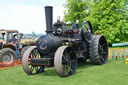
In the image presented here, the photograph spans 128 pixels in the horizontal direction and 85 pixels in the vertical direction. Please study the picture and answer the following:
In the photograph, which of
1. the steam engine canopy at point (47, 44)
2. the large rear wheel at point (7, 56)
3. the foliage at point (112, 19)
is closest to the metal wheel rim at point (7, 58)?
the large rear wheel at point (7, 56)

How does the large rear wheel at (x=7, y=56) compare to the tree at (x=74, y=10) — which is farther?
the tree at (x=74, y=10)

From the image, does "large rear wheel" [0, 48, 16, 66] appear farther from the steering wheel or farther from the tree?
the tree

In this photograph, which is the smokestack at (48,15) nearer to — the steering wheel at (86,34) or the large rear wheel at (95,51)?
the steering wheel at (86,34)

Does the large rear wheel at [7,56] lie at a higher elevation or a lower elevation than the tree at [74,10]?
lower

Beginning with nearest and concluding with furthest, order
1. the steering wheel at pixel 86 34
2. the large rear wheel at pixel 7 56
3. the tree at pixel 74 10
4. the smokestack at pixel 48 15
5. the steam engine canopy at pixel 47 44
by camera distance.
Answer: the steam engine canopy at pixel 47 44 < the smokestack at pixel 48 15 < the steering wheel at pixel 86 34 < the large rear wheel at pixel 7 56 < the tree at pixel 74 10

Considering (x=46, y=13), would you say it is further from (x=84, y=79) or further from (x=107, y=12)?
(x=107, y=12)

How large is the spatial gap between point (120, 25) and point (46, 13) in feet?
54.0

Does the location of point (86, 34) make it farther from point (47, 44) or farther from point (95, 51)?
point (47, 44)

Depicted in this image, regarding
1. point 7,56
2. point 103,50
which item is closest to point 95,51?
point 103,50

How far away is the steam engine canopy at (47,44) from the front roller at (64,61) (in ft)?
1.28

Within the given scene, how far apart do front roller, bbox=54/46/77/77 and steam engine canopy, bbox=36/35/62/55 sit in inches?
15.4

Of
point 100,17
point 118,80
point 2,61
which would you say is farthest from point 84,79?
point 100,17

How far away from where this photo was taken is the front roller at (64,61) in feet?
20.2

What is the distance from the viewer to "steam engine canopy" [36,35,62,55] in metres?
6.72
